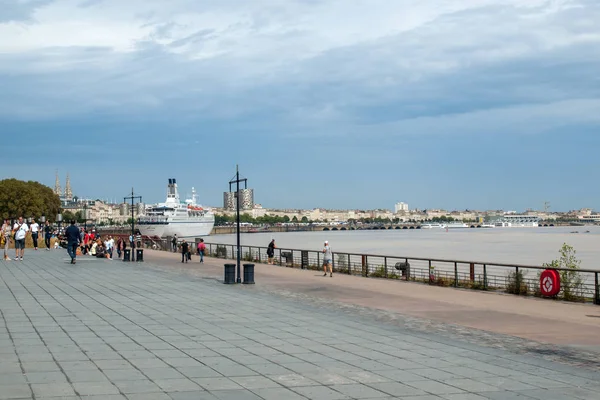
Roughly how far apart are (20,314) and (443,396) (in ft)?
29.0

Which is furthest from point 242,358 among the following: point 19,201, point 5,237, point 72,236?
point 19,201

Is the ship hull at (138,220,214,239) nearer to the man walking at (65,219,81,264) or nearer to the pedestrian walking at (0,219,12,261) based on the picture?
the pedestrian walking at (0,219,12,261)

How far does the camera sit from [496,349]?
10.4 metres

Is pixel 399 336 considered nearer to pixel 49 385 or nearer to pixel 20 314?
pixel 49 385

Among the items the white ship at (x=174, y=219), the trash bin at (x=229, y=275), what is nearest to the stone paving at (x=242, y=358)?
the trash bin at (x=229, y=275)

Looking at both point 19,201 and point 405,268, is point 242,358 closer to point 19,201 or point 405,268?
point 405,268

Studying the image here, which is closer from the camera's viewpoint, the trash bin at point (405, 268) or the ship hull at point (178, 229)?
the trash bin at point (405, 268)

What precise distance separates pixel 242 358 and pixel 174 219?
117270 millimetres

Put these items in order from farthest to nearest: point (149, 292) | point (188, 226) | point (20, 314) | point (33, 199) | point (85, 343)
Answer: point (188, 226) < point (33, 199) < point (149, 292) < point (20, 314) < point (85, 343)

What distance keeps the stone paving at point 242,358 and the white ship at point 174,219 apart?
106m

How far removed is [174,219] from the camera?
12456 cm

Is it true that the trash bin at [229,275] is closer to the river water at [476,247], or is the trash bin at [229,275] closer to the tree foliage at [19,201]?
the river water at [476,247]

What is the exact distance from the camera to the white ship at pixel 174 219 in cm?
12206

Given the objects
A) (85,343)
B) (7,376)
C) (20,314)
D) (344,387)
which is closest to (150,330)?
(85,343)
